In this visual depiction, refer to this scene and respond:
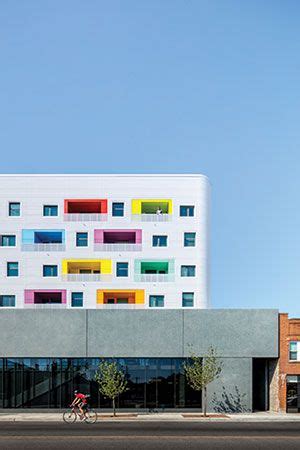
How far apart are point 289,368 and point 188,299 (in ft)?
82.8

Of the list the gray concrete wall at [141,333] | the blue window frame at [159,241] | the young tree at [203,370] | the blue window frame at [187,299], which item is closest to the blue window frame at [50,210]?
the blue window frame at [159,241]

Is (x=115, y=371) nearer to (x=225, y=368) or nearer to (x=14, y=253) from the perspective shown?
(x=225, y=368)

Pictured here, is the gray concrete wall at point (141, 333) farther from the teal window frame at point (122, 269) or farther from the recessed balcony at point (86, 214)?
the recessed balcony at point (86, 214)

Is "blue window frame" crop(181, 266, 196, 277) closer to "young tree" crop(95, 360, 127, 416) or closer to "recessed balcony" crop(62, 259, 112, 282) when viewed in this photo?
"recessed balcony" crop(62, 259, 112, 282)

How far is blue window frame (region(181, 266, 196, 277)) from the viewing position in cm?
7000

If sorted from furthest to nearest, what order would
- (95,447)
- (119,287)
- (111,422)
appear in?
(119,287)
(111,422)
(95,447)

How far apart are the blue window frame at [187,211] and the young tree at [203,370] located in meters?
27.2

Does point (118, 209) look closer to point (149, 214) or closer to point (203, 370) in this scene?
point (149, 214)

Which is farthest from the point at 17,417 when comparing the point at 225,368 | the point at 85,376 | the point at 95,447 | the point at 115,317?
the point at 95,447

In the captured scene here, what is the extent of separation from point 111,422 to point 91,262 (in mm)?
34296

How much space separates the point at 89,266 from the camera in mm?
71500

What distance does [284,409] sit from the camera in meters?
44.9

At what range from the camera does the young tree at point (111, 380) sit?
42.5m

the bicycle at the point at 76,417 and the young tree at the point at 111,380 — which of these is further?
the young tree at the point at 111,380
